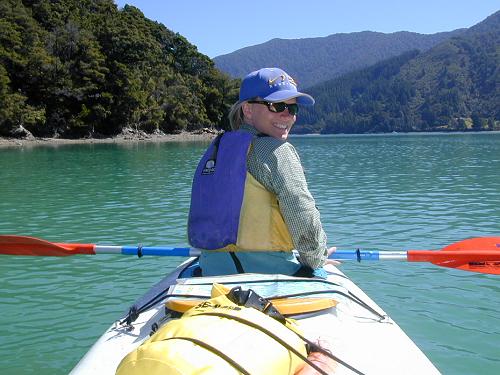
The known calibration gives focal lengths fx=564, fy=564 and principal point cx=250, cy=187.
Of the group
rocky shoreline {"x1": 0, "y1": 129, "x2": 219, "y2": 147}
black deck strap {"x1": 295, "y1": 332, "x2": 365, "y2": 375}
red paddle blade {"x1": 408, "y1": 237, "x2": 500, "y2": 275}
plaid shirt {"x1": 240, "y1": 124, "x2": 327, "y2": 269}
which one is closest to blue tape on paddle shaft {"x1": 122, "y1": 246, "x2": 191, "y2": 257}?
plaid shirt {"x1": 240, "y1": 124, "x2": 327, "y2": 269}

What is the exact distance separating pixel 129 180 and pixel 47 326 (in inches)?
662

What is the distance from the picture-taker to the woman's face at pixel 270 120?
3.82m

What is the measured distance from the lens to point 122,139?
73.1 metres

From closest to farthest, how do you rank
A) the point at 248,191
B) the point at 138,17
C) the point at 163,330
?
the point at 163,330, the point at 248,191, the point at 138,17

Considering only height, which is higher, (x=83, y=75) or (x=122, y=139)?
(x=83, y=75)

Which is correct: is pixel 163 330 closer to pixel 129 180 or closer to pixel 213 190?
pixel 213 190

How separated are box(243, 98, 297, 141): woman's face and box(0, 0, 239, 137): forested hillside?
2232 inches

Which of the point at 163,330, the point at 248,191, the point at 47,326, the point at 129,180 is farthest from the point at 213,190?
the point at 129,180

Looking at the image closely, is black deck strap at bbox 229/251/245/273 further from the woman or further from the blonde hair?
the blonde hair

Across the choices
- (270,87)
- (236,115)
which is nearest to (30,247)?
(236,115)

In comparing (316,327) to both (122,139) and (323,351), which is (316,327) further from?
(122,139)

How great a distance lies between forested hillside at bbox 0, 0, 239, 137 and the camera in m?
61.7

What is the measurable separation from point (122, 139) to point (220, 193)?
71.7 metres

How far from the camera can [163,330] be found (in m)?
2.22
